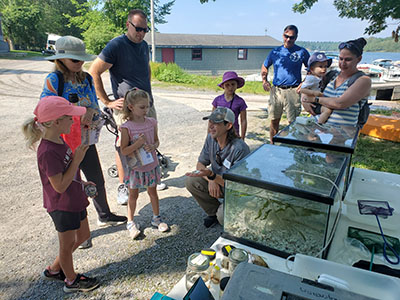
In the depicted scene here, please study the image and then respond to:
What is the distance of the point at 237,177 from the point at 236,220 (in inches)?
13.4

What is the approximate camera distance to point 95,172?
3123mm

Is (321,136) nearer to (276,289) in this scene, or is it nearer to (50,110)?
(276,289)

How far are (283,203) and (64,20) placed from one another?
64321 millimetres

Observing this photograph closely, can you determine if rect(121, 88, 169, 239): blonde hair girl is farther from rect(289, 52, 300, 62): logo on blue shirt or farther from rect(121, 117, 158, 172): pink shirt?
rect(289, 52, 300, 62): logo on blue shirt

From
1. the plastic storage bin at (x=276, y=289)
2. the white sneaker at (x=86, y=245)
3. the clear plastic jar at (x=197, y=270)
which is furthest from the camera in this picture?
the white sneaker at (x=86, y=245)

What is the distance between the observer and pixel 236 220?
6.22 ft

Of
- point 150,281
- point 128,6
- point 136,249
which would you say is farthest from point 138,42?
point 128,6

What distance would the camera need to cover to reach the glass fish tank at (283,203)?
1572 millimetres

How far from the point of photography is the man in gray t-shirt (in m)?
2.82

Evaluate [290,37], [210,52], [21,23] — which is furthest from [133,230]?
[21,23]

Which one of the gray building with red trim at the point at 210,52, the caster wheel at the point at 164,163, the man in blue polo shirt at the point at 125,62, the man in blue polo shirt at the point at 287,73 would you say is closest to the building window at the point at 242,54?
the gray building with red trim at the point at 210,52

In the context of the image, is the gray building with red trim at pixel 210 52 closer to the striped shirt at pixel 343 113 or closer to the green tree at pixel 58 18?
the green tree at pixel 58 18

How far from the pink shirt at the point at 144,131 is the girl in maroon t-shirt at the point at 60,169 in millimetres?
833

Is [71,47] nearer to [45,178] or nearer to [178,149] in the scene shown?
[45,178]
